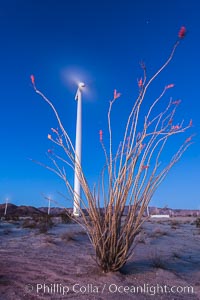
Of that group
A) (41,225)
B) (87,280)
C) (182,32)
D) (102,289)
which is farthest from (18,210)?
(182,32)

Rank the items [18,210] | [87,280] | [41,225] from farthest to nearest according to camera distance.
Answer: [18,210], [41,225], [87,280]

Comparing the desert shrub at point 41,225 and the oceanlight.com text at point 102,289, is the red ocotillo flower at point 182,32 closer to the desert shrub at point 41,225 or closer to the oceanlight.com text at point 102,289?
the oceanlight.com text at point 102,289

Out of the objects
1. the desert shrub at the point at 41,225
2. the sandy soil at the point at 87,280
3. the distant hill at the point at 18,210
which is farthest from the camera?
the distant hill at the point at 18,210

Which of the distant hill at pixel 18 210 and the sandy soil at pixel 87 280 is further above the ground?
the distant hill at pixel 18 210

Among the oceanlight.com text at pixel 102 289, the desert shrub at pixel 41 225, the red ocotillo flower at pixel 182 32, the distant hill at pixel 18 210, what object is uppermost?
the distant hill at pixel 18 210

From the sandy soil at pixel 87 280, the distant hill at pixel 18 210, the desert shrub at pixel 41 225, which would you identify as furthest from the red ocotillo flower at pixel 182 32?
the distant hill at pixel 18 210

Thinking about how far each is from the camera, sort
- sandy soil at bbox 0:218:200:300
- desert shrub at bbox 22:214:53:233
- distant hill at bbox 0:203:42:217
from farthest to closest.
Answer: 1. distant hill at bbox 0:203:42:217
2. desert shrub at bbox 22:214:53:233
3. sandy soil at bbox 0:218:200:300

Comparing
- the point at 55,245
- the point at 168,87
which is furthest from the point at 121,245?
the point at 55,245

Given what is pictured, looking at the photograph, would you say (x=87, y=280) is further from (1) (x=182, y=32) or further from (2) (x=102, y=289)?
(1) (x=182, y=32)

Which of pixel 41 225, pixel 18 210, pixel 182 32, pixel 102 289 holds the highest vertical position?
pixel 18 210

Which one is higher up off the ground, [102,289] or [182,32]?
[182,32]

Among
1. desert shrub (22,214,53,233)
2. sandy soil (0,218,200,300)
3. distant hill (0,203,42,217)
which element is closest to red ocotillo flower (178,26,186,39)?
sandy soil (0,218,200,300)

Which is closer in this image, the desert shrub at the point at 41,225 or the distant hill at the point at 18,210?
the desert shrub at the point at 41,225

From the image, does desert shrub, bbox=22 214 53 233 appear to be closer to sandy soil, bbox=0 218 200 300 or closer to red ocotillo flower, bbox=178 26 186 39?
sandy soil, bbox=0 218 200 300
